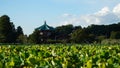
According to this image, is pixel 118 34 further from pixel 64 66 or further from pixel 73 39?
pixel 64 66

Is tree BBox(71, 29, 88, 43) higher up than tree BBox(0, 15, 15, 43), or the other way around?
tree BBox(0, 15, 15, 43)

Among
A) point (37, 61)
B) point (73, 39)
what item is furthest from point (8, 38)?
point (37, 61)

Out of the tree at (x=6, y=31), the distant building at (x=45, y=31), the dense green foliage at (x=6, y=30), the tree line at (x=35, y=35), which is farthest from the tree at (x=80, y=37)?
the tree at (x=6, y=31)

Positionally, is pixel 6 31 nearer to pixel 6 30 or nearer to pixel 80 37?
pixel 6 30

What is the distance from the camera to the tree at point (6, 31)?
101050 mm

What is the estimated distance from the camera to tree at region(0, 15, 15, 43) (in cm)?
10105

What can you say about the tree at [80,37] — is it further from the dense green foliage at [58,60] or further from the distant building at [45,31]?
the dense green foliage at [58,60]

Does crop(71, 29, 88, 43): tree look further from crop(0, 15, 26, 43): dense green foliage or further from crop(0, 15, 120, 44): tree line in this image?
crop(0, 15, 26, 43): dense green foliage

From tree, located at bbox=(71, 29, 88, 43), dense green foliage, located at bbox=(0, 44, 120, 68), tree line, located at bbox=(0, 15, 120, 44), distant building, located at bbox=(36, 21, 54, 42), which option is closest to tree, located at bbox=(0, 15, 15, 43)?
tree line, located at bbox=(0, 15, 120, 44)

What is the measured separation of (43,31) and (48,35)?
3.74m

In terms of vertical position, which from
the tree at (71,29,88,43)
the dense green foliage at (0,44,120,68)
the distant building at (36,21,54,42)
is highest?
the distant building at (36,21,54,42)

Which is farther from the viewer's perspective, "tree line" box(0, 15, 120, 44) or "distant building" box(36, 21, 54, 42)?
"distant building" box(36, 21, 54, 42)

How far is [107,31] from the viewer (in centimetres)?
15788

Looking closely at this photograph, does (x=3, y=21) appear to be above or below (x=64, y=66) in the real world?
above
